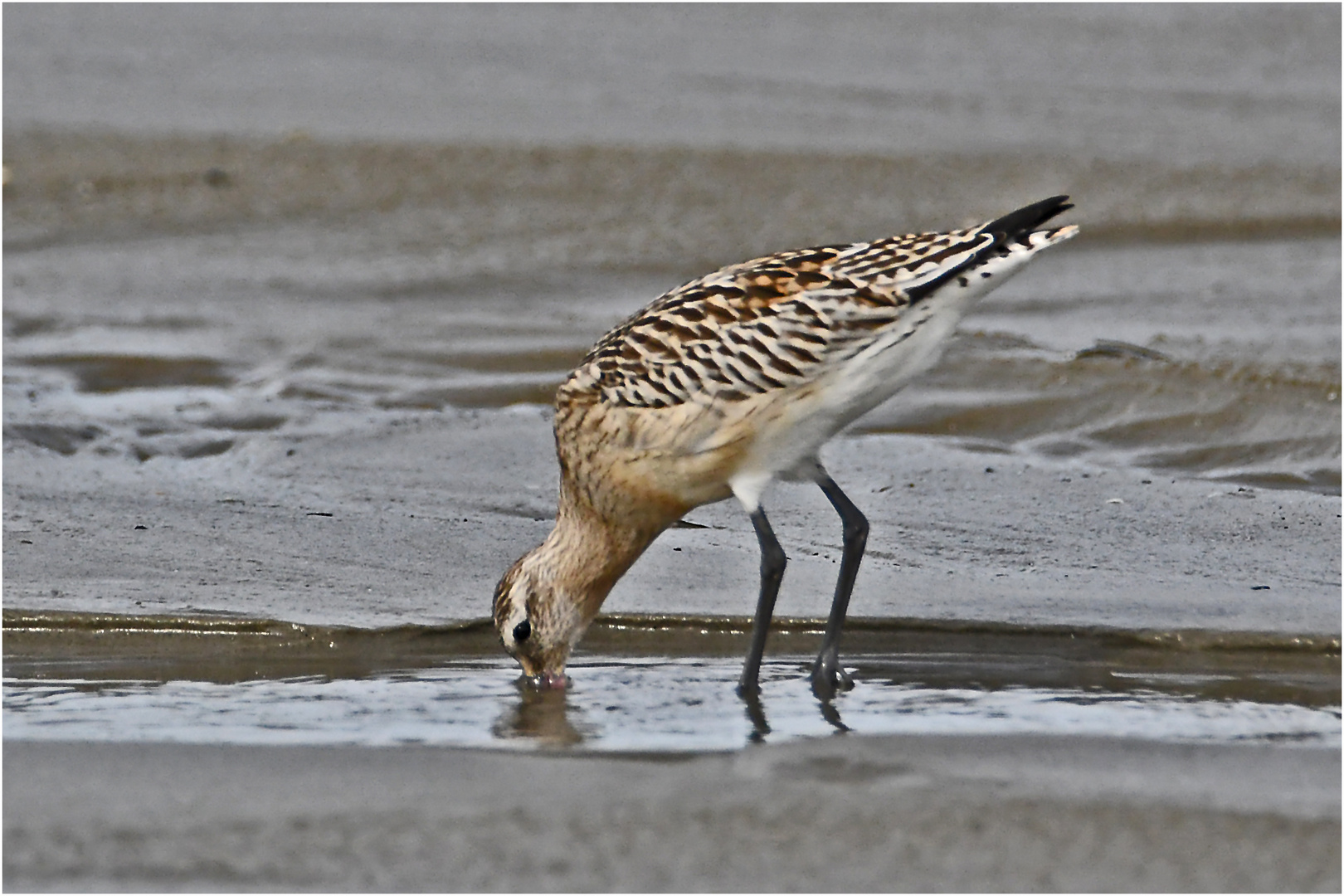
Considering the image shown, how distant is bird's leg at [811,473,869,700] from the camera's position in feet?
16.8

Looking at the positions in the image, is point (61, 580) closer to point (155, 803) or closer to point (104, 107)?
point (155, 803)

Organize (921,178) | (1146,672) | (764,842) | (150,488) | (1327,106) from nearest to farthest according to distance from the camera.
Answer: (764,842) < (1146,672) < (150,488) < (921,178) < (1327,106)

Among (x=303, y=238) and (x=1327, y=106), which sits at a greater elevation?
(x=1327, y=106)

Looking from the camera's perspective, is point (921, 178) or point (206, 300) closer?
point (206, 300)

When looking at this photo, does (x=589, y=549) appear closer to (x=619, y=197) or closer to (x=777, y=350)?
(x=777, y=350)

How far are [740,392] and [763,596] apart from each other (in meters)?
0.62

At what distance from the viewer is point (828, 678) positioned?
513cm

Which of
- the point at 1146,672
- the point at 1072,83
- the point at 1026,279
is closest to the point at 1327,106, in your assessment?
the point at 1072,83

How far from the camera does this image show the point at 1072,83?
51.6 feet

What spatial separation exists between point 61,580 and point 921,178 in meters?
8.44

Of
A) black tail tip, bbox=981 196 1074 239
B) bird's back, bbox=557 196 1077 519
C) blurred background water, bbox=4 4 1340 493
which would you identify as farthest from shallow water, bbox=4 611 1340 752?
blurred background water, bbox=4 4 1340 493

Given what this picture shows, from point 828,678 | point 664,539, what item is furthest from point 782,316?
point 664,539

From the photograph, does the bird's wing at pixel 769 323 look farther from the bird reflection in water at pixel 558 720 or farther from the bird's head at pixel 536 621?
the bird reflection in water at pixel 558 720

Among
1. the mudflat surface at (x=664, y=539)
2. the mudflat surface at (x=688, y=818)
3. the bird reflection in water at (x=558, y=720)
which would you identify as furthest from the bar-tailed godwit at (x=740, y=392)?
the mudflat surface at (x=688, y=818)
